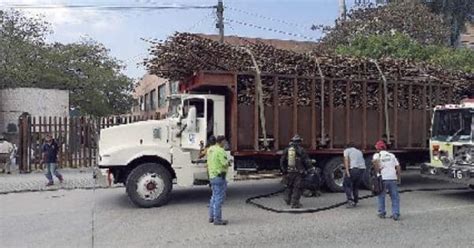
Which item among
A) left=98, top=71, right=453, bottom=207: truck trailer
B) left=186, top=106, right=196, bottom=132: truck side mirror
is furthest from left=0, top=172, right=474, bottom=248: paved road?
left=186, top=106, right=196, bottom=132: truck side mirror

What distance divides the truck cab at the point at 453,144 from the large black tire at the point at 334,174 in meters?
1.98

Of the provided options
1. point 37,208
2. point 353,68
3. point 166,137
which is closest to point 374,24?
point 353,68

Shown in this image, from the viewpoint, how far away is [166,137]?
1164 cm

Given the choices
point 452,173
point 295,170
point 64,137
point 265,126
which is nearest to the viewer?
point 295,170

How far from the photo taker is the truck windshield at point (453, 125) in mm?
12086

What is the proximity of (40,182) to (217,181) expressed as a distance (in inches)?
334

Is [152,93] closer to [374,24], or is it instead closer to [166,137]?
[374,24]

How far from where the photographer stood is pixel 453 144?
12.2 metres

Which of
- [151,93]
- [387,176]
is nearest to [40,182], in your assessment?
[387,176]

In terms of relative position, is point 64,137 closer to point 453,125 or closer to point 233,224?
point 233,224

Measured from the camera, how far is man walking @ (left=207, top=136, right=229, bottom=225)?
9453 millimetres

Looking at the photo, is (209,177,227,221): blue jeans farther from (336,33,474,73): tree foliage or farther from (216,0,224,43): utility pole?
(216,0,224,43): utility pole

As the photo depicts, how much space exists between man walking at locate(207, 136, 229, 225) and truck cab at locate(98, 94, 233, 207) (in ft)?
6.25

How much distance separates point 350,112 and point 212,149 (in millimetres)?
4917
